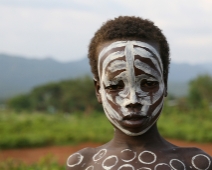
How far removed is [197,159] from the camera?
8.83 ft

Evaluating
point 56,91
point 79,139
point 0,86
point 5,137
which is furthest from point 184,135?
A: point 0,86

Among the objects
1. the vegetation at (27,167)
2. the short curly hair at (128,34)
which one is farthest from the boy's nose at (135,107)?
the vegetation at (27,167)

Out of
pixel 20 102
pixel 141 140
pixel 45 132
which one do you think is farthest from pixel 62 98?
pixel 141 140

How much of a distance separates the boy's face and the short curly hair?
0.15 ft

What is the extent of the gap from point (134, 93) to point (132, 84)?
51 mm

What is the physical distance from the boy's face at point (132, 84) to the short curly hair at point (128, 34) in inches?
1.8

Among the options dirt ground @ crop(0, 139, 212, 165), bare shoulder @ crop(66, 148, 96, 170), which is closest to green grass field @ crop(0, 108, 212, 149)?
dirt ground @ crop(0, 139, 212, 165)

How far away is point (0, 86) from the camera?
493ft

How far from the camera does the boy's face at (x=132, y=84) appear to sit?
2.57m

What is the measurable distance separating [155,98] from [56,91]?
3193cm

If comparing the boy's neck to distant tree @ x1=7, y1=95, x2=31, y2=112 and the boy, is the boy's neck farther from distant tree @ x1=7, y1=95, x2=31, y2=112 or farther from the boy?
distant tree @ x1=7, y1=95, x2=31, y2=112

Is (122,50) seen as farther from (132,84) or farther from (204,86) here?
(204,86)

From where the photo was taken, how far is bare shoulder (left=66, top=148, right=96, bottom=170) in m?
2.83

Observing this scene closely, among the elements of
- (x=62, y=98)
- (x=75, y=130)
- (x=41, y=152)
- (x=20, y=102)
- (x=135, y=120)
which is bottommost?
(x=20, y=102)
